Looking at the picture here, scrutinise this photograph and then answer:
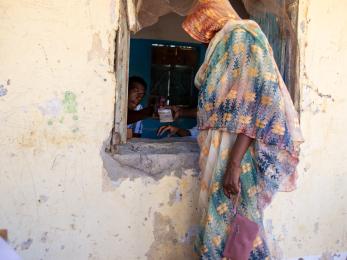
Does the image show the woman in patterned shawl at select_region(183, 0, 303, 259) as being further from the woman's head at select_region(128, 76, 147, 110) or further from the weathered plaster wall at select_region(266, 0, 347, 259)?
the woman's head at select_region(128, 76, 147, 110)

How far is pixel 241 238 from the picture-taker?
206 cm

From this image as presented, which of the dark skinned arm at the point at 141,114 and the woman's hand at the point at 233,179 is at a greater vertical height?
the dark skinned arm at the point at 141,114

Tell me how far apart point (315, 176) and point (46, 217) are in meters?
1.88

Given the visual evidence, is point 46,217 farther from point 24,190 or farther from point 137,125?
point 137,125

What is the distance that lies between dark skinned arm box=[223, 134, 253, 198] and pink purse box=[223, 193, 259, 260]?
0.16 meters

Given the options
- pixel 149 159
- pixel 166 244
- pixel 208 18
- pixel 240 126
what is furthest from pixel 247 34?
pixel 166 244

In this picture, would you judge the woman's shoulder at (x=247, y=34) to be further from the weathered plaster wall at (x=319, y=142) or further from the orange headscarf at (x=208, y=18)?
the weathered plaster wall at (x=319, y=142)

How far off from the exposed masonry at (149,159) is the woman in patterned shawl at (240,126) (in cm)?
40

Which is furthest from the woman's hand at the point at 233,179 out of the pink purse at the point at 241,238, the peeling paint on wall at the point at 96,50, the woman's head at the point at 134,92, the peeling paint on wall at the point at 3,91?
the woman's head at the point at 134,92

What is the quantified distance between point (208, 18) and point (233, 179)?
0.85 metres

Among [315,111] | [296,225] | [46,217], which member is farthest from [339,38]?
[46,217]

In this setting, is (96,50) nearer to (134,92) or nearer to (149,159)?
(149,159)

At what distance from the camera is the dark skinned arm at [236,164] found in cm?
203

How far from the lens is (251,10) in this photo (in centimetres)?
316
